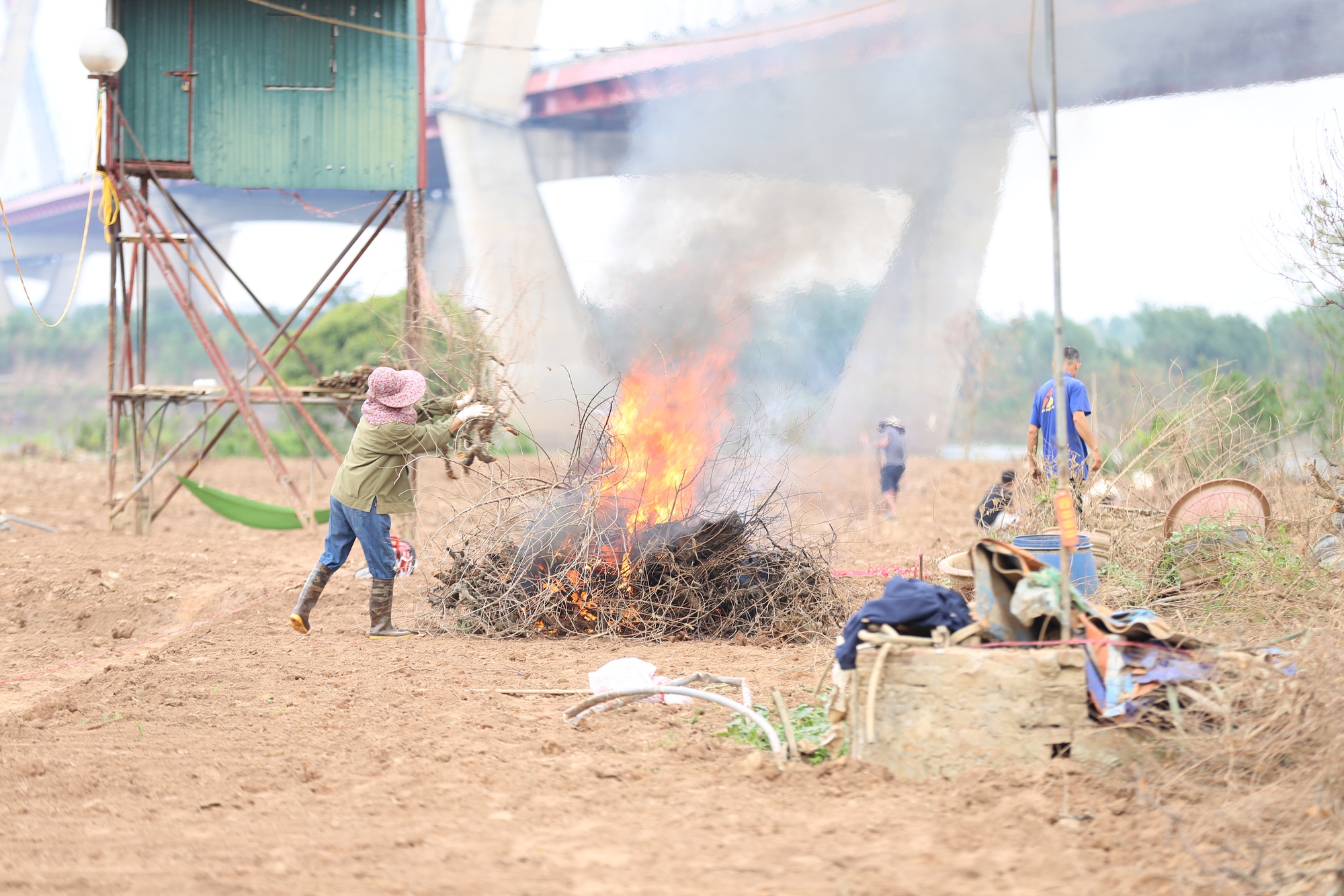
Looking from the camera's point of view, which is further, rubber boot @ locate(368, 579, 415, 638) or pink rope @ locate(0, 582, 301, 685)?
rubber boot @ locate(368, 579, 415, 638)

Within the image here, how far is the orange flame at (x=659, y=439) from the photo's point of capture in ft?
24.3

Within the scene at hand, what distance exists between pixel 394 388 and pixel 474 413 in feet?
1.89

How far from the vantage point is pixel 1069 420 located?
825 centimetres

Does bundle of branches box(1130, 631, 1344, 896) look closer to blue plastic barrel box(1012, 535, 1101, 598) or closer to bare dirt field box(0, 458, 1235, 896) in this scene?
bare dirt field box(0, 458, 1235, 896)

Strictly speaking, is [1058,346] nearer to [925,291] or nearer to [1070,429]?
[1070,429]

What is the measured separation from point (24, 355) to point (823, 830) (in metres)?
60.3

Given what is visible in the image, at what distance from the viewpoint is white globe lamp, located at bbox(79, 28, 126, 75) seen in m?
11.0

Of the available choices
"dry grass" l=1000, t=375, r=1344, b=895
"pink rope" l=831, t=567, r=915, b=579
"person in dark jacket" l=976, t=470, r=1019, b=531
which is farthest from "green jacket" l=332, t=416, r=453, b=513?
"dry grass" l=1000, t=375, r=1344, b=895

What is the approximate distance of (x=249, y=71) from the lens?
12.2 m

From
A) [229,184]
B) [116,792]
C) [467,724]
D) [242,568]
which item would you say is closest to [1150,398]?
[467,724]

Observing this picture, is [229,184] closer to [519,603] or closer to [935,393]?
[519,603]

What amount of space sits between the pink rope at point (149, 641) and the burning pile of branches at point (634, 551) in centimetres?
191

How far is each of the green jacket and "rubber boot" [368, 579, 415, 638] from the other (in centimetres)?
50

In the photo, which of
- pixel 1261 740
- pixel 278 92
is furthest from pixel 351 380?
pixel 1261 740
